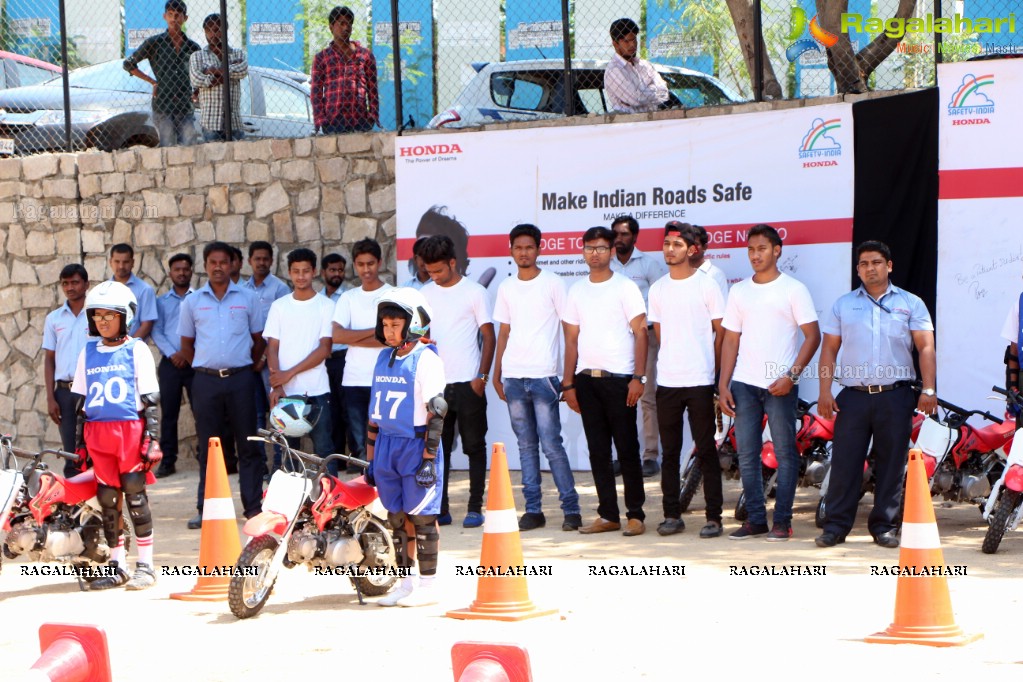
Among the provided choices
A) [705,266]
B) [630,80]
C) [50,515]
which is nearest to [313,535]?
[50,515]

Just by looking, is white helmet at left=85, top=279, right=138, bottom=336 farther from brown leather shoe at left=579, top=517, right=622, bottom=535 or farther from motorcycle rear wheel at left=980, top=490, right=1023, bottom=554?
motorcycle rear wheel at left=980, top=490, right=1023, bottom=554

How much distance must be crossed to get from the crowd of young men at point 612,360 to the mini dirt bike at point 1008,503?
0.55 metres

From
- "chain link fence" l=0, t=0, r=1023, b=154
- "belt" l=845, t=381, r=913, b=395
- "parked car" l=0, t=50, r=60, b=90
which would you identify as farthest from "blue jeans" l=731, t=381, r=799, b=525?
"parked car" l=0, t=50, r=60, b=90

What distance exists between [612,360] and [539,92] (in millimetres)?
4045

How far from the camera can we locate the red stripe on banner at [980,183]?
990cm

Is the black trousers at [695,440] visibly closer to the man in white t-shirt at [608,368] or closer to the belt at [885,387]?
the man in white t-shirt at [608,368]

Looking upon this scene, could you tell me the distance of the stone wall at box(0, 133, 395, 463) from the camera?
42.0 feet

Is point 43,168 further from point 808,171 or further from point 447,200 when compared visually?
point 808,171

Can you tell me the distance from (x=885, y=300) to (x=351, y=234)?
5626mm

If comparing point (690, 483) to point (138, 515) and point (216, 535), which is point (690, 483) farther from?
point (138, 515)

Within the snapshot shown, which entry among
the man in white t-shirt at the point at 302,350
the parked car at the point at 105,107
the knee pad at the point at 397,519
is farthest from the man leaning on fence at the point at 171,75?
the knee pad at the point at 397,519

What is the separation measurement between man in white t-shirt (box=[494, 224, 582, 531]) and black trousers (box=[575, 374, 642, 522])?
254mm

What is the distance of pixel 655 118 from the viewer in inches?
459

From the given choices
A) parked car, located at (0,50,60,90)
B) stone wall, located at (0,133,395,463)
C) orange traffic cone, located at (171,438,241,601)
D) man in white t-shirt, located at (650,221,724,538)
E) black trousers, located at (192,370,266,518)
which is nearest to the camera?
orange traffic cone, located at (171,438,241,601)
